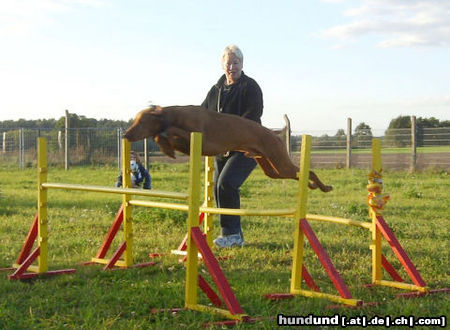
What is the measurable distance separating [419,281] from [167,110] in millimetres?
2111

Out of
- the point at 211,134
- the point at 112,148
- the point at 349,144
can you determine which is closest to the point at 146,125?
the point at 211,134

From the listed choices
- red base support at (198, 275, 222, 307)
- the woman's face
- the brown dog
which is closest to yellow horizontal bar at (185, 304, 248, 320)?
red base support at (198, 275, 222, 307)

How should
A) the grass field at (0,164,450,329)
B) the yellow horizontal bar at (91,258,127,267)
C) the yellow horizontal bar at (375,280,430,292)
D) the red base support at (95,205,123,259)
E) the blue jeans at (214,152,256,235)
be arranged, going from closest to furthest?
1. the grass field at (0,164,450,329)
2. the yellow horizontal bar at (375,280,430,292)
3. the yellow horizontal bar at (91,258,127,267)
4. the red base support at (95,205,123,259)
5. the blue jeans at (214,152,256,235)

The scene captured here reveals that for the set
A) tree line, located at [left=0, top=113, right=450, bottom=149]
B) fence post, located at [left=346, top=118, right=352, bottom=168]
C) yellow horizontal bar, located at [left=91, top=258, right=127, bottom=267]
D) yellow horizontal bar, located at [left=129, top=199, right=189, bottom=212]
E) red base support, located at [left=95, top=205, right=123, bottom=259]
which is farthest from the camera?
tree line, located at [left=0, top=113, right=450, bottom=149]

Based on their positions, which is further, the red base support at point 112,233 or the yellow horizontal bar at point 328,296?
the red base support at point 112,233

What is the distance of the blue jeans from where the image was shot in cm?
575

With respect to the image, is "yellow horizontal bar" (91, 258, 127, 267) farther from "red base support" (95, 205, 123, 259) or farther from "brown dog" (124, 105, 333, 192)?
"brown dog" (124, 105, 333, 192)

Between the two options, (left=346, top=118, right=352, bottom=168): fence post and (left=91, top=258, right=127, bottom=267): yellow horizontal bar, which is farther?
(left=346, top=118, right=352, bottom=168): fence post

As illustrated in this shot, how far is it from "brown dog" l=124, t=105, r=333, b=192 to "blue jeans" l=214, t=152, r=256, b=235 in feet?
3.88

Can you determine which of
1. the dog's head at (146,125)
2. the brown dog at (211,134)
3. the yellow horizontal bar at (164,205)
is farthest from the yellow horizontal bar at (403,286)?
the dog's head at (146,125)

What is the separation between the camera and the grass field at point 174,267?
377cm

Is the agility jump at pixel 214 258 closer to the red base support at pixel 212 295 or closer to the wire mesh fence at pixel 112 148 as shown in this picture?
the red base support at pixel 212 295

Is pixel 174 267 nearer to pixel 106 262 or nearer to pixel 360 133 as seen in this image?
pixel 106 262

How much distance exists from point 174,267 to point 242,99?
5.24 feet
